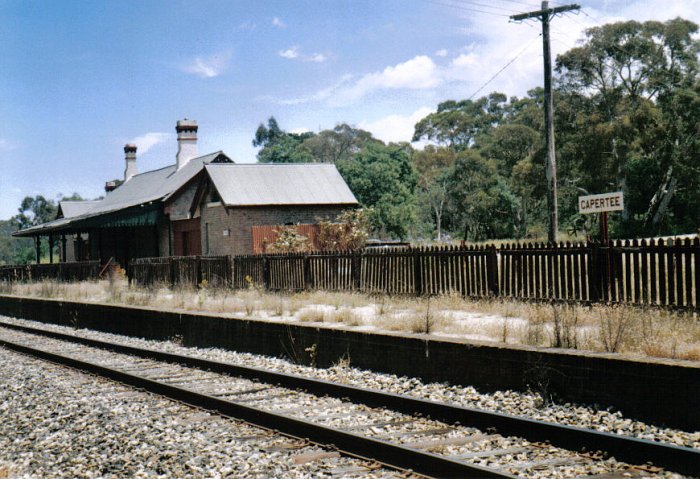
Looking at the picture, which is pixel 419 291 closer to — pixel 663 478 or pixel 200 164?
pixel 663 478

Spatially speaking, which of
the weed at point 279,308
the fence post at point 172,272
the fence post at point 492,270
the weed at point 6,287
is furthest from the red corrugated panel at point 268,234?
the fence post at point 492,270

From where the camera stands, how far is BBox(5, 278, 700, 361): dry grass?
7.55 m

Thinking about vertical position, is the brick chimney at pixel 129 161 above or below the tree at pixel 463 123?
below

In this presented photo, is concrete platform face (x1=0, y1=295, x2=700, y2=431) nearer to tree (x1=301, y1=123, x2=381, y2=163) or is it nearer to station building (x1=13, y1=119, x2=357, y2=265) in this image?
station building (x1=13, y1=119, x2=357, y2=265)

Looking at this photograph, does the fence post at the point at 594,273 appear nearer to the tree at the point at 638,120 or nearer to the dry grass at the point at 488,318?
the dry grass at the point at 488,318

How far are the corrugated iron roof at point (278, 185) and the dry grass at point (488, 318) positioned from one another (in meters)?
13.3

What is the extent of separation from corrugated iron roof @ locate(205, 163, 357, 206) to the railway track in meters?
22.7

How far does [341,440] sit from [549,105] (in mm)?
15914

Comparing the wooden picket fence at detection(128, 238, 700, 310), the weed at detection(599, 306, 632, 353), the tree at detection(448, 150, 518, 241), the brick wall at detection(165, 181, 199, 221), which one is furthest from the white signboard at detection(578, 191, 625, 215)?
the tree at detection(448, 150, 518, 241)

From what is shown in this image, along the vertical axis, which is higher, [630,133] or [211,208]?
[630,133]

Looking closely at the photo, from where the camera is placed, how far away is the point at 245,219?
31797 millimetres

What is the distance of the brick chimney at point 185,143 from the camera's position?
4347 centimetres

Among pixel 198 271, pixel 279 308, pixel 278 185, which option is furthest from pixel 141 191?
pixel 279 308

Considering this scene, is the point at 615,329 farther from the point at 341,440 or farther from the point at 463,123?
the point at 463,123
